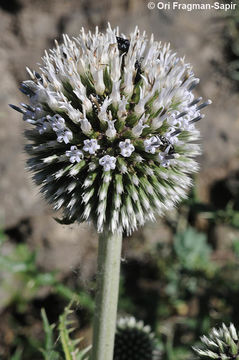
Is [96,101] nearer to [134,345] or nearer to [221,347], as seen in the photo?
[221,347]

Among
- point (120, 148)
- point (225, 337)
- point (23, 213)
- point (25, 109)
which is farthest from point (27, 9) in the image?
point (225, 337)

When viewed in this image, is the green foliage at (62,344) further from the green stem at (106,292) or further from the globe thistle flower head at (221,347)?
the globe thistle flower head at (221,347)

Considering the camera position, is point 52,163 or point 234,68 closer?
point 52,163

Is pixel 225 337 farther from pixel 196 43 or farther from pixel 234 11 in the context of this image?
pixel 234 11

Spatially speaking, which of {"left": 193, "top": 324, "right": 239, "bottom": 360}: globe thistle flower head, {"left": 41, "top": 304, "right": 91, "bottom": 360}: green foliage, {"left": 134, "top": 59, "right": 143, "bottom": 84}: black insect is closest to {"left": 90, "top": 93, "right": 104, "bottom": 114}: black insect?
{"left": 134, "top": 59, "right": 143, "bottom": 84}: black insect

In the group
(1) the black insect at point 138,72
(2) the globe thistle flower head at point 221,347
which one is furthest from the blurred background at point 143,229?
(1) the black insect at point 138,72

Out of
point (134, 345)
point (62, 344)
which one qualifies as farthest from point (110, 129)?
point (134, 345)
